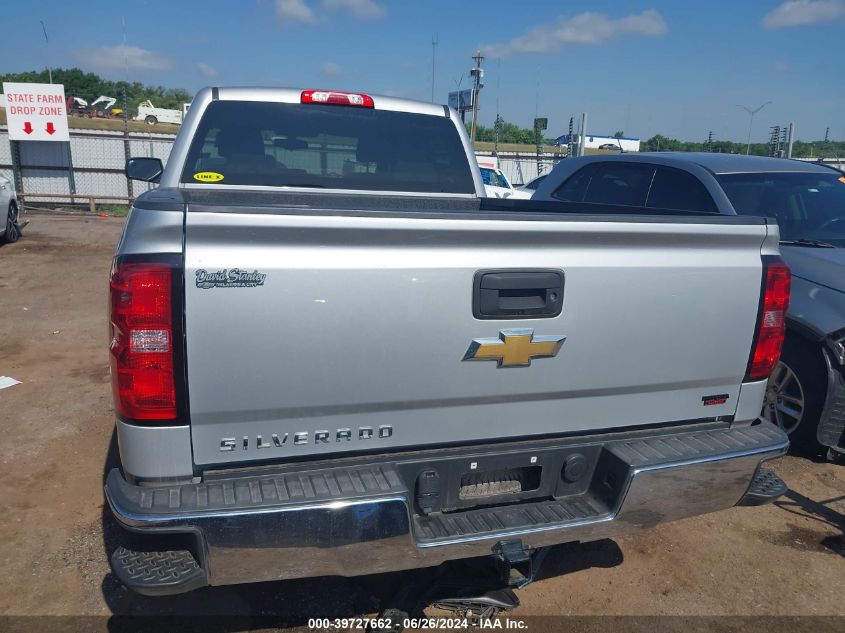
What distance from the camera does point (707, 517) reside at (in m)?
3.99

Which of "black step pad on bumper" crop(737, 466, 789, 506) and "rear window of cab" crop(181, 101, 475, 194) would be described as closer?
"black step pad on bumper" crop(737, 466, 789, 506)

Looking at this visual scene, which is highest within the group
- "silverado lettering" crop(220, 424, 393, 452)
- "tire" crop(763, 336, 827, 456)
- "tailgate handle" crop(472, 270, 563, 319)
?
"tailgate handle" crop(472, 270, 563, 319)

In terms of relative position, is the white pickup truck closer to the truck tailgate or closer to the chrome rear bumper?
the truck tailgate

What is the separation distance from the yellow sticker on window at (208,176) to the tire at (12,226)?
10138mm

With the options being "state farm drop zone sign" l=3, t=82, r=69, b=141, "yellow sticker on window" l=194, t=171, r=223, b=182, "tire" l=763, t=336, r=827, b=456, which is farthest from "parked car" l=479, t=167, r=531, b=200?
Result: "yellow sticker on window" l=194, t=171, r=223, b=182

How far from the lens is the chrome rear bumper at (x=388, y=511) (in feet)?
6.93

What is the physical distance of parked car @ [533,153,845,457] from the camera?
4.39m

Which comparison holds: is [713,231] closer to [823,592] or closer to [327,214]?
[327,214]

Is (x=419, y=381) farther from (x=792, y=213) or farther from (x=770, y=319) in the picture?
(x=792, y=213)

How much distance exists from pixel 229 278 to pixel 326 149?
2.32m

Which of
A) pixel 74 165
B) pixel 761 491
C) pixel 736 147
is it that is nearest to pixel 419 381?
pixel 761 491

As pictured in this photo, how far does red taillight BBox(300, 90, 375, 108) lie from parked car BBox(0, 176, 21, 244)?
990cm

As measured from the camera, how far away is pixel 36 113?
1656cm

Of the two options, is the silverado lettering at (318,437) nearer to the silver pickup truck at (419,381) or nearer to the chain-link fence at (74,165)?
the silver pickup truck at (419,381)
